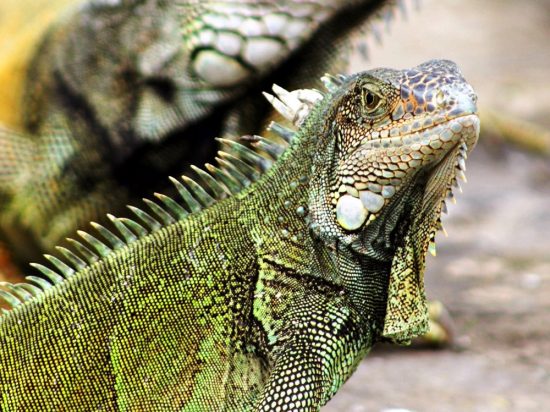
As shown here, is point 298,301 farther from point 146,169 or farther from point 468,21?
point 468,21

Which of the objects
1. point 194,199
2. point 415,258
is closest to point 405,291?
point 415,258

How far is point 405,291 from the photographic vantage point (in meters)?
3.87

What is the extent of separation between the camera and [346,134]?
3.84 metres

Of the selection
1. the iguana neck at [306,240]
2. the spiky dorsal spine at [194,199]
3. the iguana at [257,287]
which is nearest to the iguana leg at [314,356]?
the iguana at [257,287]

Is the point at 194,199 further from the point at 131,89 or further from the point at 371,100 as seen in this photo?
the point at 131,89

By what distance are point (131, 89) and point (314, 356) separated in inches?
157

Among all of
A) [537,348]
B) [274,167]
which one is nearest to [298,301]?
[274,167]

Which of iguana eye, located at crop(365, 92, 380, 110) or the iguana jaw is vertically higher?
iguana eye, located at crop(365, 92, 380, 110)

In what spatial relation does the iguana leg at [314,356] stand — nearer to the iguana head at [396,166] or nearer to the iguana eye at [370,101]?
the iguana head at [396,166]

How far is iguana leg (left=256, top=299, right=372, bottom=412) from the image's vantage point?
374cm

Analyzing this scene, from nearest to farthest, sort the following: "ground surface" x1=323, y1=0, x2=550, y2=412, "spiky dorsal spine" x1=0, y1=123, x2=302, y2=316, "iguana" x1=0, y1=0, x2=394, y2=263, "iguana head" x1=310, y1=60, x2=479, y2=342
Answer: "iguana head" x1=310, y1=60, x2=479, y2=342, "spiky dorsal spine" x1=0, y1=123, x2=302, y2=316, "ground surface" x1=323, y1=0, x2=550, y2=412, "iguana" x1=0, y1=0, x2=394, y2=263

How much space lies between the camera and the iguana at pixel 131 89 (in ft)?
22.2

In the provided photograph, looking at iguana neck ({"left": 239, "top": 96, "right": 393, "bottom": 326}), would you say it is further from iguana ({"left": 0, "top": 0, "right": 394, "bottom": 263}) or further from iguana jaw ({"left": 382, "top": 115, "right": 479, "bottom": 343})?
iguana ({"left": 0, "top": 0, "right": 394, "bottom": 263})

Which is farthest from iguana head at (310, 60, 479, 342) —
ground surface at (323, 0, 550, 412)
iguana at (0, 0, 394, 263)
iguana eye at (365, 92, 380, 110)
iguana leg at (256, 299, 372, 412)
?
iguana at (0, 0, 394, 263)
